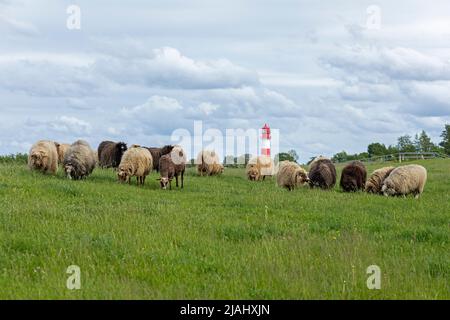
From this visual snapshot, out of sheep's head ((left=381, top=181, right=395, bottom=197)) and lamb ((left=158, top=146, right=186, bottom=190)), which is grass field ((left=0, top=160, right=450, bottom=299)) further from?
lamb ((left=158, top=146, right=186, bottom=190))

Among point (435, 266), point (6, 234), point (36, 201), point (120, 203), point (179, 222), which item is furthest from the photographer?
point (120, 203)

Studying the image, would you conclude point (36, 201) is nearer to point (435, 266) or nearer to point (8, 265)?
point (8, 265)

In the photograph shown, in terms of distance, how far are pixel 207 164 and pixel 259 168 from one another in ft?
9.81

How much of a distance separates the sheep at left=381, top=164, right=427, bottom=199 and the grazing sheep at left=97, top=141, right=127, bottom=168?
14359mm

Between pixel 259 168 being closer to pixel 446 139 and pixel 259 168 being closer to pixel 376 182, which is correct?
pixel 376 182

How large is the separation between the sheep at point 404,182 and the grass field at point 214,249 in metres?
5.86

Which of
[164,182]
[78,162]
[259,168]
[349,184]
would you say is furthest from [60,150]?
[349,184]

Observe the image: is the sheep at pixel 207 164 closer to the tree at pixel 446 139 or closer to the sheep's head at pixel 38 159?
the sheep's head at pixel 38 159

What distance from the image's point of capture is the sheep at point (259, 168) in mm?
33281

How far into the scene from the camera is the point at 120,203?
16406mm
